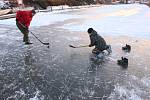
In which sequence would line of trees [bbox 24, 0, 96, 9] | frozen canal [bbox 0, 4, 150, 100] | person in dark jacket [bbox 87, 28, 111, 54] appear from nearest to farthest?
frozen canal [bbox 0, 4, 150, 100]
person in dark jacket [bbox 87, 28, 111, 54]
line of trees [bbox 24, 0, 96, 9]

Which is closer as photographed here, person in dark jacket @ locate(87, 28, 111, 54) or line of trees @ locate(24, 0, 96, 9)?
person in dark jacket @ locate(87, 28, 111, 54)

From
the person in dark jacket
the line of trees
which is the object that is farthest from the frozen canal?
the line of trees

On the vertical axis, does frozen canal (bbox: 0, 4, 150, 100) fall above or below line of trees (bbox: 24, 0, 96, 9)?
above

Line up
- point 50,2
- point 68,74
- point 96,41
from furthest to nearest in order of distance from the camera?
1. point 50,2
2. point 96,41
3. point 68,74

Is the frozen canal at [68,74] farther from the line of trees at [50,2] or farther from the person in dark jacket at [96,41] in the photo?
the line of trees at [50,2]

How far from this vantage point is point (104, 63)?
1034cm

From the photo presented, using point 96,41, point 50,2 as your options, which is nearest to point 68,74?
point 96,41

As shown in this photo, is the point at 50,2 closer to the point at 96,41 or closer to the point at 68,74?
the point at 96,41

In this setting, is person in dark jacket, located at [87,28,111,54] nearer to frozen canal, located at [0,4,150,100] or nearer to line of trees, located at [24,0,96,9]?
A: frozen canal, located at [0,4,150,100]

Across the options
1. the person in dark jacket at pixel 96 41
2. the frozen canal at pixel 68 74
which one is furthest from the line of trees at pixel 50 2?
the person in dark jacket at pixel 96 41

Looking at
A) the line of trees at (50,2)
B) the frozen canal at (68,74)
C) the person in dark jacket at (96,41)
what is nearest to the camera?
the frozen canal at (68,74)

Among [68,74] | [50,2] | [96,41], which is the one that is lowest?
[50,2]

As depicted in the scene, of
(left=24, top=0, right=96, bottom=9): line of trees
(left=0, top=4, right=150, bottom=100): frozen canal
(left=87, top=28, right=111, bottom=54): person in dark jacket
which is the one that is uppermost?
(left=87, top=28, right=111, bottom=54): person in dark jacket

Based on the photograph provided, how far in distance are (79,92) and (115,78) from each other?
1615mm
